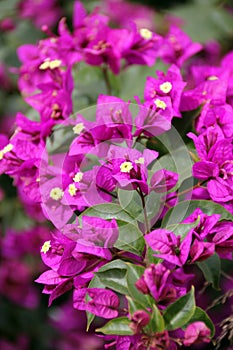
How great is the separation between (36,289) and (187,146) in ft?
3.57

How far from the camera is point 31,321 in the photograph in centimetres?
200

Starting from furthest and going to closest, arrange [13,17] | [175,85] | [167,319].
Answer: [13,17], [175,85], [167,319]

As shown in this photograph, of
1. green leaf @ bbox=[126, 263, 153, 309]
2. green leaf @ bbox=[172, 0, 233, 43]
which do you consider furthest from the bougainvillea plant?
green leaf @ bbox=[172, 0, 233, 43]

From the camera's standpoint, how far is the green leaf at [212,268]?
1.04 meters

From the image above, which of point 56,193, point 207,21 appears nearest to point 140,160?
point 56,193

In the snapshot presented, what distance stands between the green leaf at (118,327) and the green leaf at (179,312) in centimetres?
5

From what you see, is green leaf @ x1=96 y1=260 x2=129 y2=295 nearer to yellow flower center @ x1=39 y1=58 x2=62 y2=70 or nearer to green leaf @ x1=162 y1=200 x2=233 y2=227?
green leaf @ x1=162 y1=200 x2=233 y2=227

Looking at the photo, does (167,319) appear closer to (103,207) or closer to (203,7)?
(103,207)

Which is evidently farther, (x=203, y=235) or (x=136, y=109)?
(x=136, y=109)

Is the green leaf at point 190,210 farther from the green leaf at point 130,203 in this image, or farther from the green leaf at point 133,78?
the green leaf at point 133,78

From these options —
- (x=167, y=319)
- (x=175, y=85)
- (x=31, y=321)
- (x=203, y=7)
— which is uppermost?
(x=175, y=85)

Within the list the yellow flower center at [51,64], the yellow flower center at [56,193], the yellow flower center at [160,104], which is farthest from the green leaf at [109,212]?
the yellow flower center at [51,64]

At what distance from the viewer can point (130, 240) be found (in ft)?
3.06

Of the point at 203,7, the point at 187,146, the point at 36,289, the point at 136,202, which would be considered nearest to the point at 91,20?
the point at 187,146
